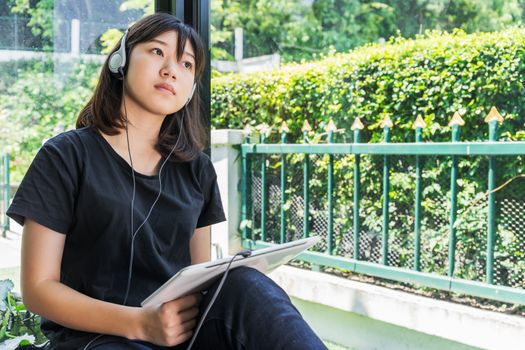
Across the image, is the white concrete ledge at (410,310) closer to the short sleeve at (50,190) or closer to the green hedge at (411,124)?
the green hedge at (411,124)

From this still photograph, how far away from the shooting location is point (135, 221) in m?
1.30

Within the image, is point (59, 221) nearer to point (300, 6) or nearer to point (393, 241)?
point (393, 241)

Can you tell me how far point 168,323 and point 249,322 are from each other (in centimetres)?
15

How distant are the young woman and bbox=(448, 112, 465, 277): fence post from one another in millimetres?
1144

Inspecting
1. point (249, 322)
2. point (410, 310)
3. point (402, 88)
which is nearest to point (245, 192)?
point (402, 88)

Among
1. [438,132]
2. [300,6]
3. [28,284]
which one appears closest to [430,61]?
[438,132]

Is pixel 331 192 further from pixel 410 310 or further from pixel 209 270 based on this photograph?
pixel 209 270

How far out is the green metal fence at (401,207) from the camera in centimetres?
219

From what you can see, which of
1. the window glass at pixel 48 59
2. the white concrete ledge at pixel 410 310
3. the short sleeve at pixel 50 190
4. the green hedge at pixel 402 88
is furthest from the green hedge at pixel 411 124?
the short sleeve at pixel 50 190

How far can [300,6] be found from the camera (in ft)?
16.3

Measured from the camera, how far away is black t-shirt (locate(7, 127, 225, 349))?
1.21 metres

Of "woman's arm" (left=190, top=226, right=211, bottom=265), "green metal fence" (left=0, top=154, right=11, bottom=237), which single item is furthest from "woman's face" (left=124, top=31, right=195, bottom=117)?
"green metal fence" (left=0, top=154, right=11, bottom=237)

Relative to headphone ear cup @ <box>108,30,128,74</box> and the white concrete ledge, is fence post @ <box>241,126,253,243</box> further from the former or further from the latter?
headphone ear cup @ <box>108,30,128,74</box>

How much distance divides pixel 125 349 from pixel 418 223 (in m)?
1.58
